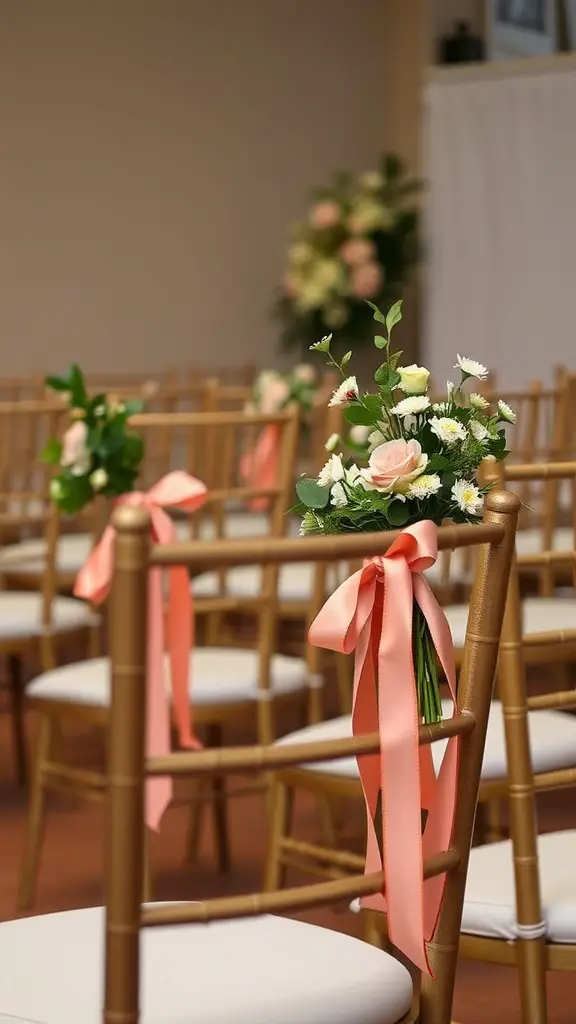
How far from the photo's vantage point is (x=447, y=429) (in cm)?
153

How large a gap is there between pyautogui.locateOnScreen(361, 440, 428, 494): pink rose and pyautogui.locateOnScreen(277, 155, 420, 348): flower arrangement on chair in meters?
5.63

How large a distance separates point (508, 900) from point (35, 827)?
61.5 inches

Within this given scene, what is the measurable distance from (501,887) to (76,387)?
1.53m

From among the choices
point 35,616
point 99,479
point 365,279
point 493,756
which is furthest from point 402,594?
point 365,279

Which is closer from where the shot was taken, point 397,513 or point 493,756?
point 397,513

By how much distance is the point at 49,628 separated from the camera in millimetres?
3633

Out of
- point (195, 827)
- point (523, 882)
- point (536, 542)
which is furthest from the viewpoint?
point (536, 542)

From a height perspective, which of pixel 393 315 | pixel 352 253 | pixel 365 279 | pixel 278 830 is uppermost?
pixel 352 253

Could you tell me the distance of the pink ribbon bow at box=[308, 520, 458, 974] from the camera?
4.25 ft

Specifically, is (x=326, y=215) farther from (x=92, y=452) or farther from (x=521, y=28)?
(x=92, y=452)

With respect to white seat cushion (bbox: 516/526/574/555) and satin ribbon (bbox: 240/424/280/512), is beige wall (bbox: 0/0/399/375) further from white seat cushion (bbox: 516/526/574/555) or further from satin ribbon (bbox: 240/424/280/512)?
white seat cushion (bbox: 516/526/574/555)

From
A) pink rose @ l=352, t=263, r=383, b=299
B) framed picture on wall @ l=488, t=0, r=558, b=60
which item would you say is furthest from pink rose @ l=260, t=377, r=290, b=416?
framed picture on wall @ l=488, t=0, r=558, b=60

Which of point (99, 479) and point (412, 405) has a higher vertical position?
point (412, 405)

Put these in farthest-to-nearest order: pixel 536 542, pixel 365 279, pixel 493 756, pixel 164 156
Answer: pixel 164 156, pixel 365 279, pixel 536 542, pixel 493 756
